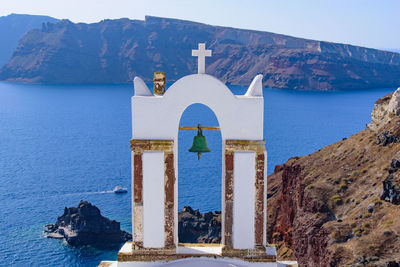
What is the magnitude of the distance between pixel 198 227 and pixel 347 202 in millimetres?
18534

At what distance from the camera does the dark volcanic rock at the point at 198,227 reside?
46312 mm

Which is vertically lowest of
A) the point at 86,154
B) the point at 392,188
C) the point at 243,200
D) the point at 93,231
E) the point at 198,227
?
the point at 93,231

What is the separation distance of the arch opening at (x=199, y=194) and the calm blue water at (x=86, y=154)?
0.16m

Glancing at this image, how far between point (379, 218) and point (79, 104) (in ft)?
441

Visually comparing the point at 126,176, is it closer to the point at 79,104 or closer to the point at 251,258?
the point at 251,258

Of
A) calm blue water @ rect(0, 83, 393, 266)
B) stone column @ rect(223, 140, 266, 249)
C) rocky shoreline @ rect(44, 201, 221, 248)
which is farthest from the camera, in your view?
calm blue water @ rect(0, 83, 393, 266)

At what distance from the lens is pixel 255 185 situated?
31.8ft

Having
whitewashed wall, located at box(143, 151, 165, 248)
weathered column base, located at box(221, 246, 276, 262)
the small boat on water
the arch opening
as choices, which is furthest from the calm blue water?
weathered column base, located at box(221, 246, 276, 262)

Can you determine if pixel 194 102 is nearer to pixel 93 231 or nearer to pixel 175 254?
pixel 175 254

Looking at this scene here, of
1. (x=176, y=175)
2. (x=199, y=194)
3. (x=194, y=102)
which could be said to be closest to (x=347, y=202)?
(x=176, y=175)

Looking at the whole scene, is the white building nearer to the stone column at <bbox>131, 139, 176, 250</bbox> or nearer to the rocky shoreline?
the stone column at <bbox>131, 139, 176, 250</bbox>

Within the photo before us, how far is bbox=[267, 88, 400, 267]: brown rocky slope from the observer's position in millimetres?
25250

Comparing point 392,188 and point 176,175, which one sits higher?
point 176,175

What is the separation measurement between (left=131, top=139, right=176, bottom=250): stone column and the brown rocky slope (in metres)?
15.6
